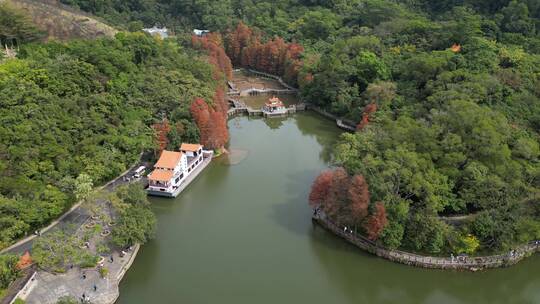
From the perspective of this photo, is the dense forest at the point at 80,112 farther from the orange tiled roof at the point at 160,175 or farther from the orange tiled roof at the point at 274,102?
the orange tiled roof at the point at 274,102

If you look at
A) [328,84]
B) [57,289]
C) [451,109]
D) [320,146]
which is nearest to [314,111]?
[328,84]

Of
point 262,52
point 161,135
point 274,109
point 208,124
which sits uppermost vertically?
point 262,52

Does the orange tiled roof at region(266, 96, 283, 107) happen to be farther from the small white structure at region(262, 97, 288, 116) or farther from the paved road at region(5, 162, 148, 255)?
the paved road at region(5, 162, 148, 255)

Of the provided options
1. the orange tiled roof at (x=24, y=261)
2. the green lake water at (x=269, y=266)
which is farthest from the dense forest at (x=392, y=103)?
the orange tiled roof at (x=24, y=261)

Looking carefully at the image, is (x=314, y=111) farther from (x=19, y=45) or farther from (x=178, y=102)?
(x=19, y=45)

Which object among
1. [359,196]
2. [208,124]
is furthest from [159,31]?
[359,196]

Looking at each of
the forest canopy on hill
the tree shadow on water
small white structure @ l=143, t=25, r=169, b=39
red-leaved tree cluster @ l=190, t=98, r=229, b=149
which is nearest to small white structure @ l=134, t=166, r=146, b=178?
the forest canopy on hill

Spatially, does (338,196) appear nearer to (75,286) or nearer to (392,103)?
(75,286)
